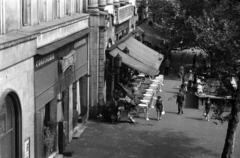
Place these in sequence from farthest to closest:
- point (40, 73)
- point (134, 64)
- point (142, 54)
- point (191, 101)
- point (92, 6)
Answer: point (191, 101)
point (142, 54)
point (134, 64)
point (92, 6)
point (40, 73)

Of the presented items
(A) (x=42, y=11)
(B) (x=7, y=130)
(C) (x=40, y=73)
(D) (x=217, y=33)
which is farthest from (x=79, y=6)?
(B) (x=7, y=130)

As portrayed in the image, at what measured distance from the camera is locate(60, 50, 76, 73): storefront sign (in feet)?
65.9

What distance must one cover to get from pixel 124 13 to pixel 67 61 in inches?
577

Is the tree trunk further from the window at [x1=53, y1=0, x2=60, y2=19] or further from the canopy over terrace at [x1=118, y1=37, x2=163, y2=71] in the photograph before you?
the canopy over terrace at [x1=118, y1=37, x2=163, y2=71]

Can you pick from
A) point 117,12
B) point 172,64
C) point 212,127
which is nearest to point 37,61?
point 212,127

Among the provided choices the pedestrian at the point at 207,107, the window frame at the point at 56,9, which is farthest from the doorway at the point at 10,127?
the pedestrian at the point at 207,107

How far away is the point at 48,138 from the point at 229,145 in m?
6.43

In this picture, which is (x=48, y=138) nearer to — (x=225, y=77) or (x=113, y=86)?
(x=225, y=77)

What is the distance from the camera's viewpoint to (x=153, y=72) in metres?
27.2

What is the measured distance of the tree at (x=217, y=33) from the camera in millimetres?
17625

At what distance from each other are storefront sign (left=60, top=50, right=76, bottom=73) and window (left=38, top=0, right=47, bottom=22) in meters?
1.96

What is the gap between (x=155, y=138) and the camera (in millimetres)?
23281

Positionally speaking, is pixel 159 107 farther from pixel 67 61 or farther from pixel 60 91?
pixel 60 91

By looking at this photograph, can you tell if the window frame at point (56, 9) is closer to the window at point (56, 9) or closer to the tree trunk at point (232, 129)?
the window at point (56, 9)
